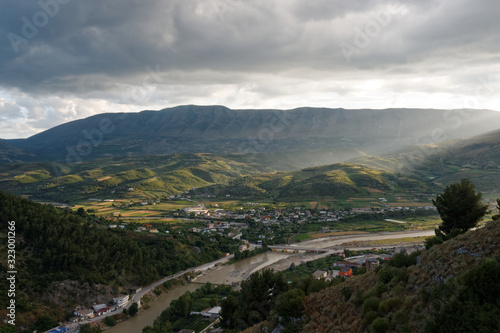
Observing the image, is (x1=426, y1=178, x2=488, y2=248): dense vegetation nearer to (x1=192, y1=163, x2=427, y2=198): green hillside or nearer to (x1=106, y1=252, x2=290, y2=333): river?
(x1=106, y1=252, x2=290, y2=333): river

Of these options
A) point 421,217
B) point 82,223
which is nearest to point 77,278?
point 82,223

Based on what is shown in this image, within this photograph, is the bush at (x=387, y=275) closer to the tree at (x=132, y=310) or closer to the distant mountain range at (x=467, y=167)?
the tree at (x=132, y=310)

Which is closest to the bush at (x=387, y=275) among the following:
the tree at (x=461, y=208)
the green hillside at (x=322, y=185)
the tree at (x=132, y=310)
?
the tree at (x=461, y=208)

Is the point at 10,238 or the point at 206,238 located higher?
the point at 10,238

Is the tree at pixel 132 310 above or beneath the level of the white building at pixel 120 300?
beneath

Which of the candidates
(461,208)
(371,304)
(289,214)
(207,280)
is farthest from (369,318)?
(289,214)

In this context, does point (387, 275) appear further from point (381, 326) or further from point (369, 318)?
point (381, 326)

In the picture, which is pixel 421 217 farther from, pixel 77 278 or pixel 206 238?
pixel 77 278

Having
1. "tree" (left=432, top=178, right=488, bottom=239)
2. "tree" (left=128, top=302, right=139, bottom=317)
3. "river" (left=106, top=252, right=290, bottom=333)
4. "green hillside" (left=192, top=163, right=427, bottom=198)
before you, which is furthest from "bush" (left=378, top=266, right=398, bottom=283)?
"green hillside" (left=192, top=163, right=427, bottom=198)
